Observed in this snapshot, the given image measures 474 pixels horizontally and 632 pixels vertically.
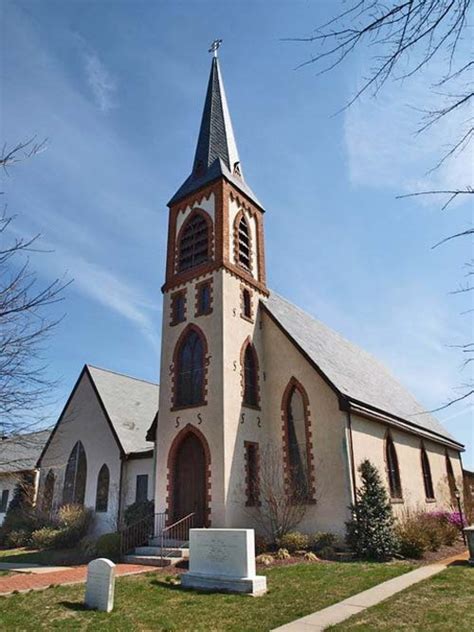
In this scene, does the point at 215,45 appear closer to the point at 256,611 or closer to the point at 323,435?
the point at 323,435

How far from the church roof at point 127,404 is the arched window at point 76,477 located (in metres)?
2.58

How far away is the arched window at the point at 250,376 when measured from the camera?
18.6 m

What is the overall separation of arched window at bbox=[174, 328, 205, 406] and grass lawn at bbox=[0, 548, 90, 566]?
6525 mm

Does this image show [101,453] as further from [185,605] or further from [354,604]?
[354,604]

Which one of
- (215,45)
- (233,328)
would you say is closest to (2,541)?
(233,328)

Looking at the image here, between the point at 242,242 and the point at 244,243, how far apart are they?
197mm

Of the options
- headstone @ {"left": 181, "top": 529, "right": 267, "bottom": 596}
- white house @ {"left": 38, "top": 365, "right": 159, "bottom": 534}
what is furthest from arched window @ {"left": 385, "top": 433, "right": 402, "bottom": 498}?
headstone @ {"left": 181, "top": 529, "right": 267, "bottom": 596}

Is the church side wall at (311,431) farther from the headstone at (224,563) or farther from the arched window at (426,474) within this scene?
the arched window at (426,474)

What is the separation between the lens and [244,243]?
2181 centimetres

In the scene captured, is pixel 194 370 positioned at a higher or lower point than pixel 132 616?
higher

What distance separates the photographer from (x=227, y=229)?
20.4 m

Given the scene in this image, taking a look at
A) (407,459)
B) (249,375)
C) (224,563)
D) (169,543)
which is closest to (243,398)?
(249,375)

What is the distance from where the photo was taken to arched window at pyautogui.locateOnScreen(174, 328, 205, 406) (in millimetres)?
18453

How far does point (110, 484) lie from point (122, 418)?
3.63 m
